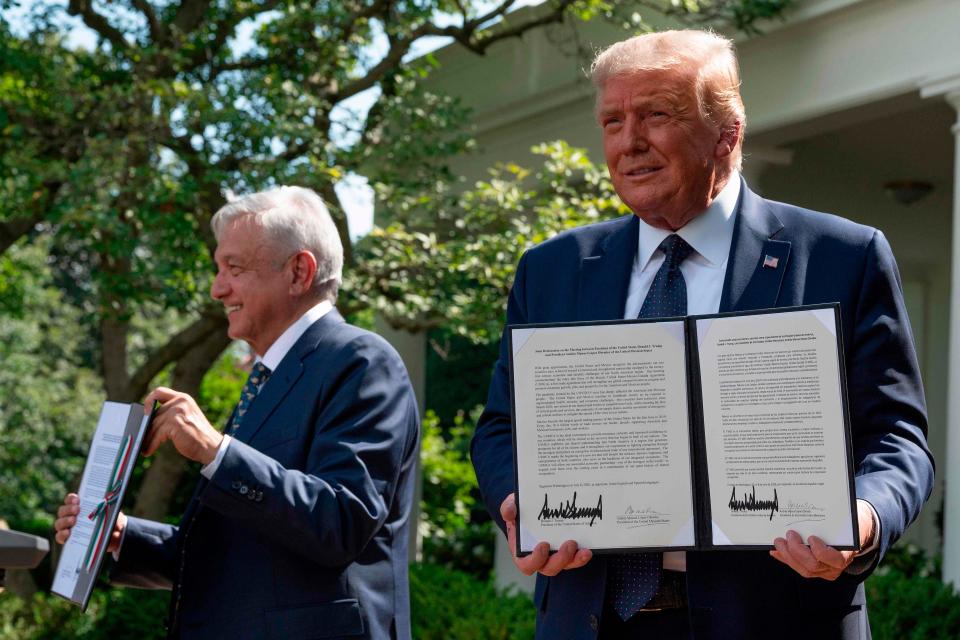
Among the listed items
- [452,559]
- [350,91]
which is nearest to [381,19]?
[350,91]

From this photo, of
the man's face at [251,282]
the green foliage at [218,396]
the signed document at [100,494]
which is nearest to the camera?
the signed document at [100,494]

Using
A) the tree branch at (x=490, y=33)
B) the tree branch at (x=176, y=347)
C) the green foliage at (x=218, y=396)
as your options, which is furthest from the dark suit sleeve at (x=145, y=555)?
the green foliage at (x=218, y=396)

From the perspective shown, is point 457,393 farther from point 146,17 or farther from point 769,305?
point 769,305

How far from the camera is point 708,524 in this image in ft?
7.58

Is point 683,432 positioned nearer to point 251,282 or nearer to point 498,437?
point 498,437

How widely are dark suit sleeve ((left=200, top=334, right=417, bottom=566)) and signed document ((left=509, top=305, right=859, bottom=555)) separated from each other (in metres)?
0.91

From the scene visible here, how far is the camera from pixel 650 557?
2.49 m

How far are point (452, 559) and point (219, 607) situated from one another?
383 inches

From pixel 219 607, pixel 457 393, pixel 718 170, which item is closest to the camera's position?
pixel 718 170

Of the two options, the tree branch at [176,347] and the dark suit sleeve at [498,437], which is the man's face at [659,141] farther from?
the tree branch at [176,347]

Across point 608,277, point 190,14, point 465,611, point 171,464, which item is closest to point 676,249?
point 608,277

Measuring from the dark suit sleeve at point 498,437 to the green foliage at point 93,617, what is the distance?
6066 mm
